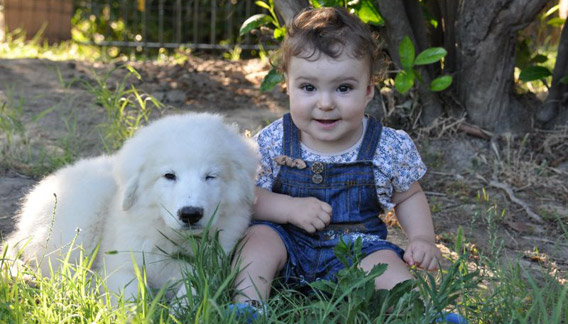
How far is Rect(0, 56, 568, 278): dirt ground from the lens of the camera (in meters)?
3.76

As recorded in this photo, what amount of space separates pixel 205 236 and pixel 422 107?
8.32 feet

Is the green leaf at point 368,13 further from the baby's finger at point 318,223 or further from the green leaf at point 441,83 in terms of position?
the baby's finger at point 318,223

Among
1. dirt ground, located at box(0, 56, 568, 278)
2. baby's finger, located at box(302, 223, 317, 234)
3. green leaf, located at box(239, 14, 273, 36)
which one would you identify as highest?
green leaf, located at box(239, 14, 273, 36)

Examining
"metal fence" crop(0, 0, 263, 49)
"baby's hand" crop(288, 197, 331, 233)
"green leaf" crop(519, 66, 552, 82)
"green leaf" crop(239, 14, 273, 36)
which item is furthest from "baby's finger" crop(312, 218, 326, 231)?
"metal fence" crop(0, 0, 263, 49)

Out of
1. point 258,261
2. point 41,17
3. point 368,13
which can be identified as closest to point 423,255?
point 258,261

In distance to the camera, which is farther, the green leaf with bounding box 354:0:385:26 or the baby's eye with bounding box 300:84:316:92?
the green leaf with bounding box 354:0:385:26

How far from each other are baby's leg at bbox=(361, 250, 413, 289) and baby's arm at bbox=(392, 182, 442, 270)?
0.06 m

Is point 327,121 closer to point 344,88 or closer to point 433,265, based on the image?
point 344,88

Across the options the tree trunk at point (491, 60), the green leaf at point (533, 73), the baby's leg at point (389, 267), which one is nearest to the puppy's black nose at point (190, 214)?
the baby's leg at point (389, 267)

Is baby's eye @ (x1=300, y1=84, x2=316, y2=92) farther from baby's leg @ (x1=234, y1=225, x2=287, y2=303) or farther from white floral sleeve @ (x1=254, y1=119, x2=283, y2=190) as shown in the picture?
baby's leg @ (x1=234, y1=225, x2=287, y2=303)

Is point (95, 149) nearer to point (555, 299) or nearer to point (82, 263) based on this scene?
point (82, 263)

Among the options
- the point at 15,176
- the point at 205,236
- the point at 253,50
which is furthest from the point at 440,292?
the point at 253,50

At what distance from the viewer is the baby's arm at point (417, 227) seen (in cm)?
293

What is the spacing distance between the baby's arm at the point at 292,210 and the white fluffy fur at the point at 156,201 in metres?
0.14
